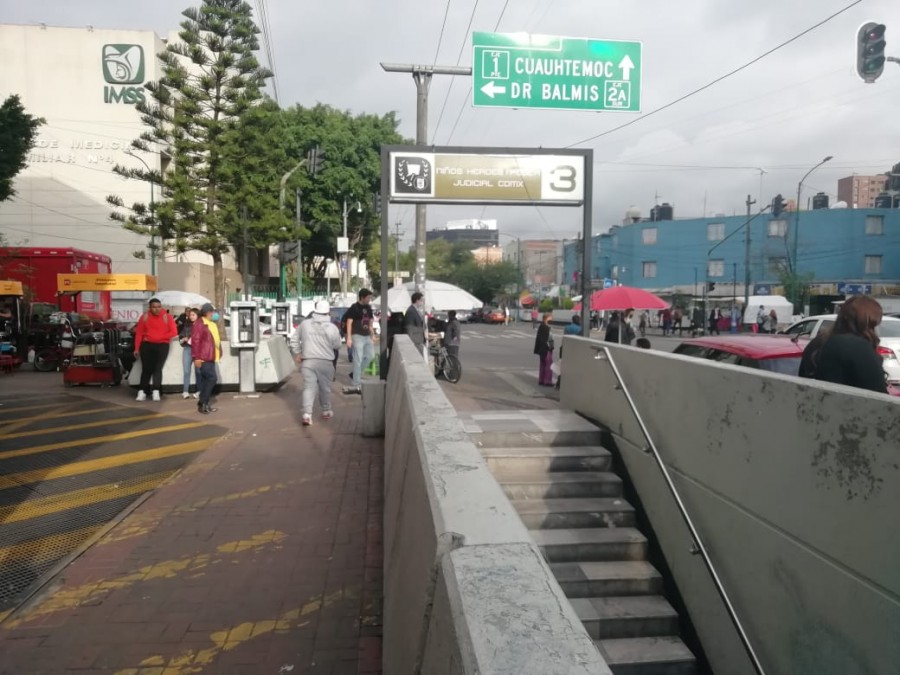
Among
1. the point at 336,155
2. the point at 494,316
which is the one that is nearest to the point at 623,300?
the point at 336,155

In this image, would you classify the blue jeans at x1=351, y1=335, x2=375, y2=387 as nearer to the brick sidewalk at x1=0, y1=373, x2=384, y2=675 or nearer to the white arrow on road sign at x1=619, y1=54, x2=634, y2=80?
the brick sidewalk at x1=0, y1=373, x2=384, y2=675

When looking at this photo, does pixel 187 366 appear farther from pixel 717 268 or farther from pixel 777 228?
pixel 777 228

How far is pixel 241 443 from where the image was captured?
8.78 metres

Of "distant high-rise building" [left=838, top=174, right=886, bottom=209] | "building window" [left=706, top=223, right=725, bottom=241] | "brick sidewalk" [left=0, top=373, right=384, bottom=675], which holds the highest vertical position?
"distant high-rise building" [left=838, top=174, right=886, bottom=209]

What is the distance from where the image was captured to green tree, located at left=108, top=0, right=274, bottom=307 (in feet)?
75.4

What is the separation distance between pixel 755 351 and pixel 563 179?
15.9ft

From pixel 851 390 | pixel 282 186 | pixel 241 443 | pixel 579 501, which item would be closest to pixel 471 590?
pixel 851 390

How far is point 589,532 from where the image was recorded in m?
5.30

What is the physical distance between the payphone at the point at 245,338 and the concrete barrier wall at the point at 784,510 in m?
8.28

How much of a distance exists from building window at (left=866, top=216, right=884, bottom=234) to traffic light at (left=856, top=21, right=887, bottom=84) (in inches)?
1944

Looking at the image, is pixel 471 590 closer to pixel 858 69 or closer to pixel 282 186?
pixel 858 69

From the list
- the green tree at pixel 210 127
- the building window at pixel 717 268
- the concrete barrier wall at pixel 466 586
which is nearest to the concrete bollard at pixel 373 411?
the concrete barrier wall at pixel 466 586

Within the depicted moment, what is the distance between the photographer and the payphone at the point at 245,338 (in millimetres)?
11945

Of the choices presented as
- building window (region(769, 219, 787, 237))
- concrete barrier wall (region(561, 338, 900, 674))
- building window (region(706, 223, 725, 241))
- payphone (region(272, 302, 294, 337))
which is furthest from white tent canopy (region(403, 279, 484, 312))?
building window (region(769, 219, 787, 237))
